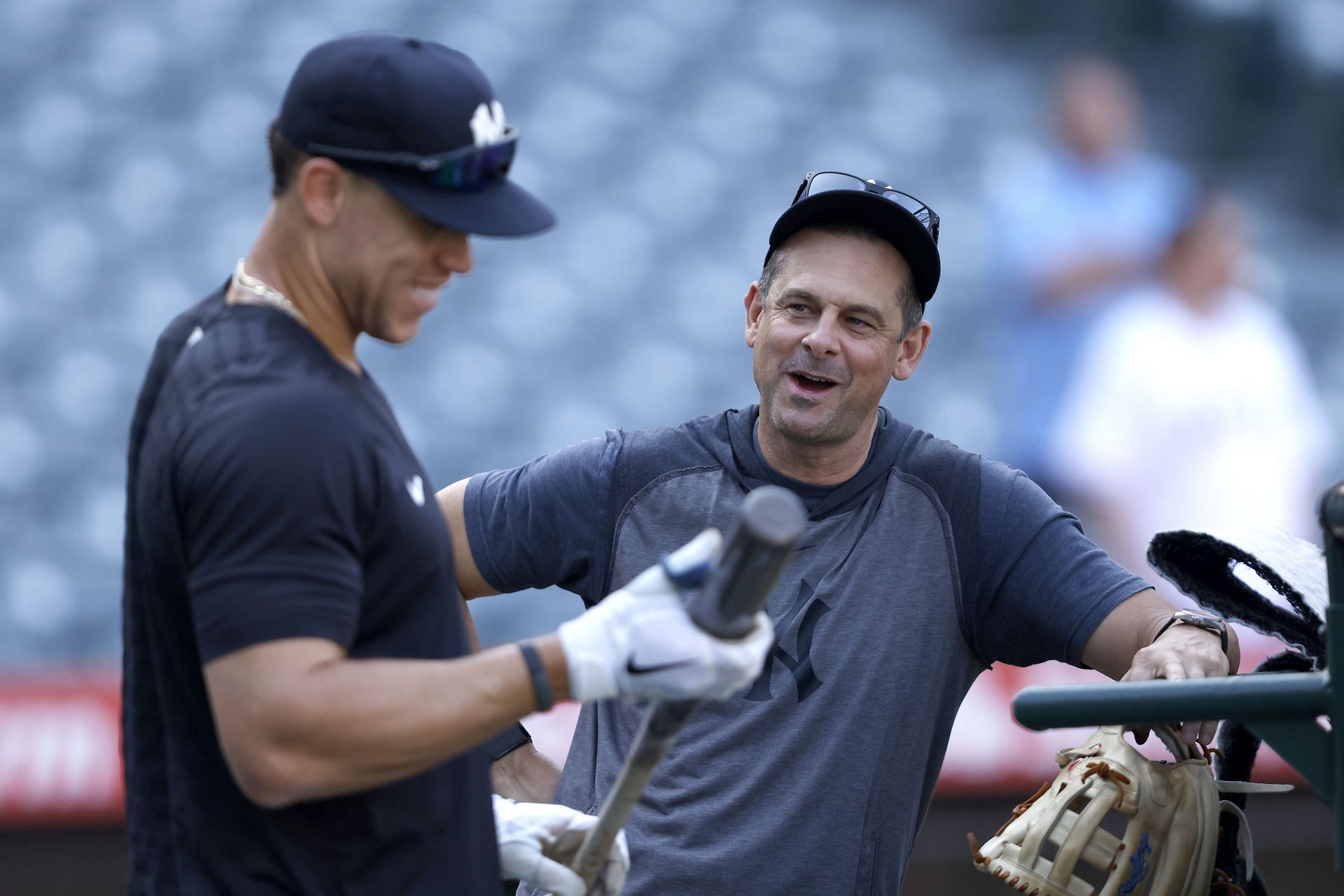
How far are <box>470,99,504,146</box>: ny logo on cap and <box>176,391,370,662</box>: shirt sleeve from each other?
0.33 m

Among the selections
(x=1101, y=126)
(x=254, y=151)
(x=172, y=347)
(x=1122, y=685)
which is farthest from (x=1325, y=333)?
(x=172, y=347)

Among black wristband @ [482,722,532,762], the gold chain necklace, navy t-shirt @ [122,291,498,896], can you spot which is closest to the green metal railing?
navy t-shirt @ [122,291,498,896]

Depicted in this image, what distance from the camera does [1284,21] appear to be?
5.97 metres

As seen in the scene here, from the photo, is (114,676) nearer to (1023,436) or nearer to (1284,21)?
(1023,436)

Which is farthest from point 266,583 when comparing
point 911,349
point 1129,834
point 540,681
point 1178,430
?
point 1178,430

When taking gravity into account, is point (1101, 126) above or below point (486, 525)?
above

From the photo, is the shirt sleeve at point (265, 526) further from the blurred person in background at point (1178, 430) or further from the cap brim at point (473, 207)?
the blurred person in background at point (1178, 430)

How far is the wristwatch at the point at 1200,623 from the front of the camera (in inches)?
75.9

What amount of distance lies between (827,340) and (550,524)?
1.61 feet

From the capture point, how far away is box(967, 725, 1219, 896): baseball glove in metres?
1.84

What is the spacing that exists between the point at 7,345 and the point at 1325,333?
469 cm

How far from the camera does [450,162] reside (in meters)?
1.43

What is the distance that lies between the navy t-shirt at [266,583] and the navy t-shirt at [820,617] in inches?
20.3

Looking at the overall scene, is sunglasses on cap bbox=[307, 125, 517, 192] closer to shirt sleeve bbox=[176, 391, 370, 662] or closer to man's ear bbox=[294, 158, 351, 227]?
man's ear bbox=[294, 158, 351, 227]
